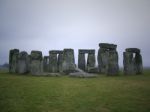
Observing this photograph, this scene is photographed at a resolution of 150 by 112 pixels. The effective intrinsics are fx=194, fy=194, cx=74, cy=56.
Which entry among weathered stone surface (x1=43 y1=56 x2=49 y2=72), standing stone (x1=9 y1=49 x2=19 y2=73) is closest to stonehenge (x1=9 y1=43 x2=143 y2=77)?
standing stone (x1=9 y1=49 x2=19 y2=73)

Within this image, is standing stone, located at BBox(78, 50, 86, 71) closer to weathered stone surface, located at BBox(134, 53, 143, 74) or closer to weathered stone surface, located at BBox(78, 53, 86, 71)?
weathered stone surface, located at BBox(78, 53, 86, 71)

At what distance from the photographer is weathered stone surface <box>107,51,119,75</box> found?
60.5 feet

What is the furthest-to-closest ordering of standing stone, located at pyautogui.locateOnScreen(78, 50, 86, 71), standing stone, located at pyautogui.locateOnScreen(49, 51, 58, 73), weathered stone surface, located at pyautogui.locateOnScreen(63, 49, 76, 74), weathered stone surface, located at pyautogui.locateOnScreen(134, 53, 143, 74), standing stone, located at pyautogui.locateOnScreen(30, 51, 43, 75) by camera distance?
standing stone, located at pyautogui.locateOnScreen(78, 50, 86, 71) → standing stone, located at pyautogui.locateOnScreen(49, 51, 58, 73) → weathered stone surface, located at pyautogui.locateOnScreen(63, 49, 76, 74) → weathered stone surface, located at pyautogui.locateOnScreen(134, 53, 143, 74) → standing stone, located at pyautogui.locateOnScreen(30, 51, 43, 75)

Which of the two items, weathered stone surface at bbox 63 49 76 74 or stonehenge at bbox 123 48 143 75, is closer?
stonehenge at bbox 123 48 143 75

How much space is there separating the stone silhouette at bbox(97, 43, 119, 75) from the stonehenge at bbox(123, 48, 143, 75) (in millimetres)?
1272

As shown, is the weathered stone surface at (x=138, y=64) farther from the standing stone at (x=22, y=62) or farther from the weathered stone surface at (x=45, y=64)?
the standing stone at (x=22, y=62)

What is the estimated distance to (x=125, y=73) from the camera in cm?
1942

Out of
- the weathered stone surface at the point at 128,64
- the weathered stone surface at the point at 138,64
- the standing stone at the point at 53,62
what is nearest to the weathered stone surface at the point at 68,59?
the standing stone at the point at 53,62

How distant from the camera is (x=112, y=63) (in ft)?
60.6

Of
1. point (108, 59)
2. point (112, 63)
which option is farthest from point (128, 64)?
point (108, 59)

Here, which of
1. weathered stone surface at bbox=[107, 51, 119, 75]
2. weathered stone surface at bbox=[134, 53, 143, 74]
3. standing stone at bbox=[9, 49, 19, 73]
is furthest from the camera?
standing stone at bbox=[9, 49, 19, 73]

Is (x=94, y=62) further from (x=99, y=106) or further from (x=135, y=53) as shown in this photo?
(x=99, y=106)

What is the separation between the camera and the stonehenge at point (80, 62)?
1859 centimetres

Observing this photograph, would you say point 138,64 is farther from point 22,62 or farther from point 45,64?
point 45,64
